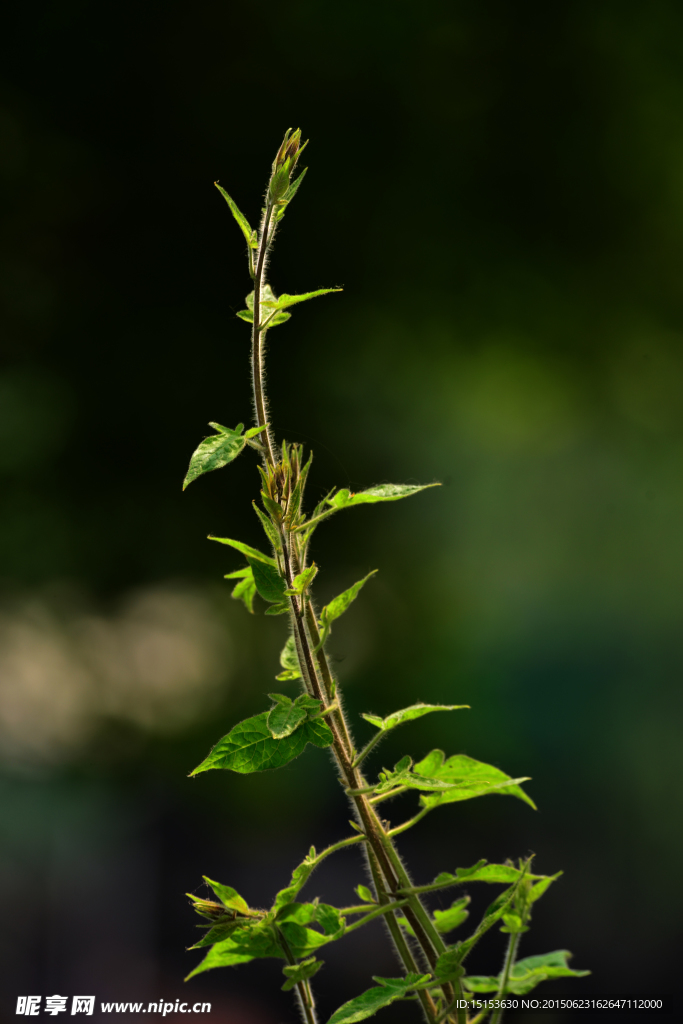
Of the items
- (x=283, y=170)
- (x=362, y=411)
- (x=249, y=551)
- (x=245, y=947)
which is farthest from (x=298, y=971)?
(x=362, y=411)

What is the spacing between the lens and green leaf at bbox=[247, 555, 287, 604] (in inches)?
7.4

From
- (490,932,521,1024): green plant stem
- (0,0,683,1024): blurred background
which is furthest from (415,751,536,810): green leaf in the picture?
(0,0,683,1024): blurred background

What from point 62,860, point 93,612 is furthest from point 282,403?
point 62,860

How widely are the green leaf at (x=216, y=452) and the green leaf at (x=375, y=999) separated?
0.15 metres

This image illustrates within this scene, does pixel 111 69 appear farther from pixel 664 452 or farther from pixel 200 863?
pixel 200 863

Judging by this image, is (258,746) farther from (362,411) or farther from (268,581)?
(362,411)

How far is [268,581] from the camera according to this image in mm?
189

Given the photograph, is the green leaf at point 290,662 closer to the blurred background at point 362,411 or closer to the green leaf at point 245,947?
the green leaf at point 245,947

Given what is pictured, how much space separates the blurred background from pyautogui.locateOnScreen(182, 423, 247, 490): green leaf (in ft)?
2.35

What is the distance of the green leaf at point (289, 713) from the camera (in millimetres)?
171

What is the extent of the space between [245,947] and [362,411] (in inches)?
33.5

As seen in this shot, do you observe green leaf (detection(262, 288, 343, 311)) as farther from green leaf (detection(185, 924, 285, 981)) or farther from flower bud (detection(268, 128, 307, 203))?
green leaf (detection(185, 924, 285, 981))

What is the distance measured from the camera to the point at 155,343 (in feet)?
3.28

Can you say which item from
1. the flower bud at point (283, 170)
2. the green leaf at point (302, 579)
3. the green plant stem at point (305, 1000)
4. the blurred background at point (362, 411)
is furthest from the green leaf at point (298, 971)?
the blurred background at point (362, 411)
